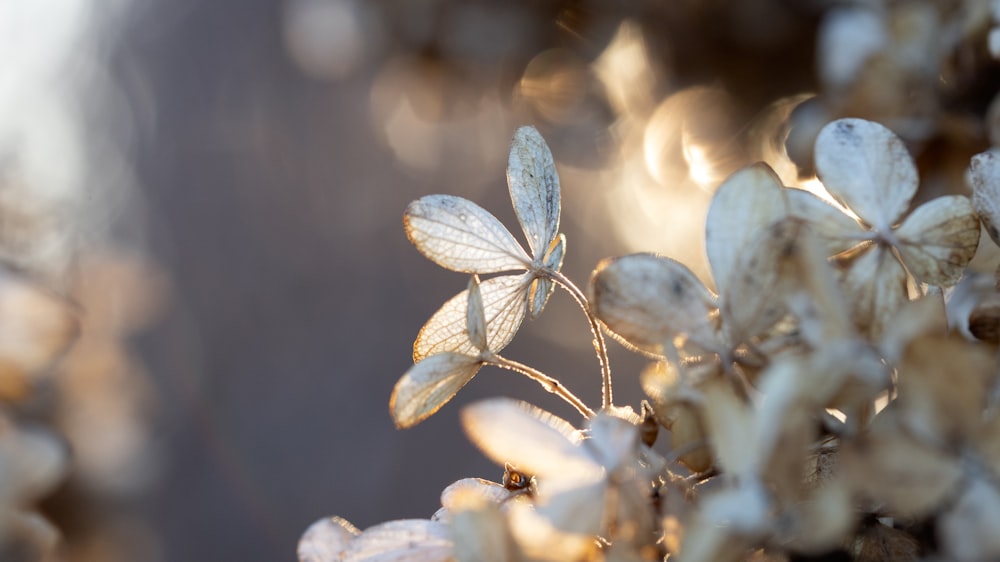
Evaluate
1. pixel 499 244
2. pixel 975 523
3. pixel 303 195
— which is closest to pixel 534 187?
pixel 499 244

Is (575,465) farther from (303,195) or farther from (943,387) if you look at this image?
(303,195)

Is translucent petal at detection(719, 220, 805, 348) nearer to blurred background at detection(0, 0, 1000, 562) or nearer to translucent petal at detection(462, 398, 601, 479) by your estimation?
translucent petal at detection(462, 398, 601, 479)

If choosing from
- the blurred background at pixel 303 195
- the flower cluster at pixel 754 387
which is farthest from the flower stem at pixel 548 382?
the blurred background at pixel 303 195

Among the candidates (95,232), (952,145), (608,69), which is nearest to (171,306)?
(95,232)

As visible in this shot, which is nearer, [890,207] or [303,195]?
[890,207]

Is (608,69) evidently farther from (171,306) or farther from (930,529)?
(171,306)

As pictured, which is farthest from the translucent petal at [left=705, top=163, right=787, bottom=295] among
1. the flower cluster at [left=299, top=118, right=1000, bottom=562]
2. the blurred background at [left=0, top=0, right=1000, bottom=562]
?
the blurred background at [left=0, top=0, right=1000, bottom=562]
